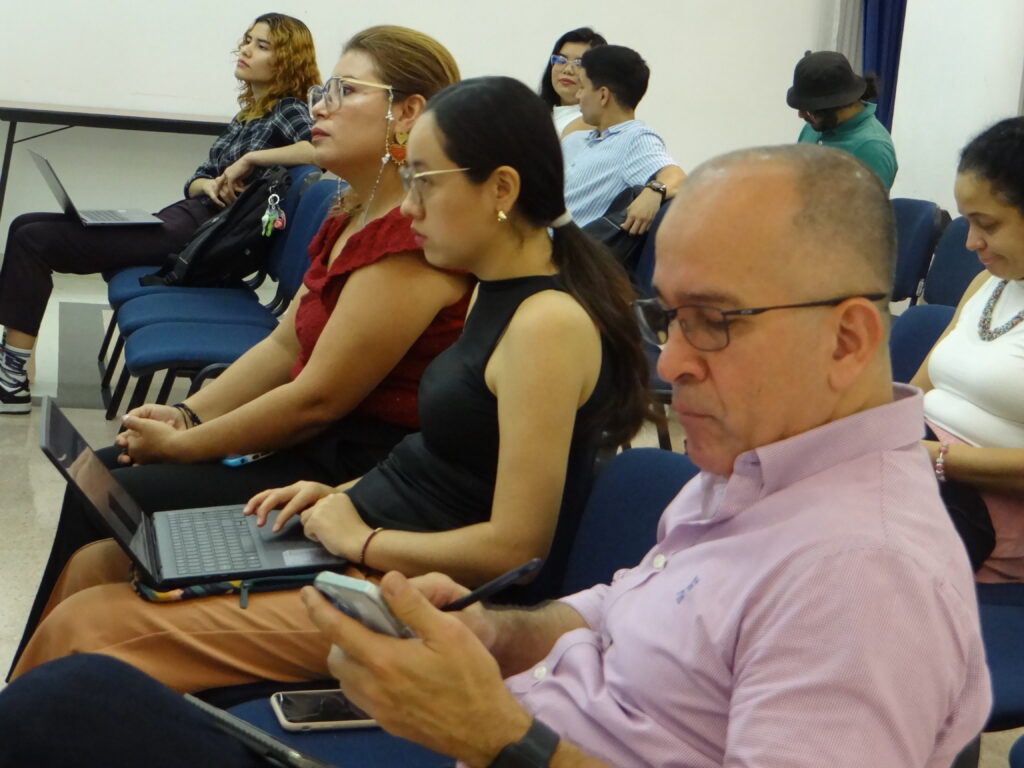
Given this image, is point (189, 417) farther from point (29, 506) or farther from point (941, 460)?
point (941, 460)

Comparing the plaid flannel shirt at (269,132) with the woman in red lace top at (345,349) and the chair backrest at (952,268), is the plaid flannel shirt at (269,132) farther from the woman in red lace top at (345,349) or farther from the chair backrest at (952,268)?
the chair backrest at (952,268)

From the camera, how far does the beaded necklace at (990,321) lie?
2055 millimetres

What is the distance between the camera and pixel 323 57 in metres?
6.21

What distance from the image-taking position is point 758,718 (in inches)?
36.4

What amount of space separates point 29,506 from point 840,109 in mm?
3220

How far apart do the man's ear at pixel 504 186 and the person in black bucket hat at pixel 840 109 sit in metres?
3.08

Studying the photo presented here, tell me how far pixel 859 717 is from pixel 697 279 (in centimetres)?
41

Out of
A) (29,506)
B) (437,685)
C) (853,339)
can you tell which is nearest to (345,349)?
(437,685)

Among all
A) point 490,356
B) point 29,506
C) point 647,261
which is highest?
point 490,356

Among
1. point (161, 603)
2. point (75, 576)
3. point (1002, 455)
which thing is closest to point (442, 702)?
point (161, 603)

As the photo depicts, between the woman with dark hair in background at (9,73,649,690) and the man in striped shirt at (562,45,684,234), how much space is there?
2.45 metres

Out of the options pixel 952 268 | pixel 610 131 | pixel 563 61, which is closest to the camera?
pixel 952 268

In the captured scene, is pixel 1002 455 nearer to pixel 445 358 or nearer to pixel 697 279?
pixel 445 358

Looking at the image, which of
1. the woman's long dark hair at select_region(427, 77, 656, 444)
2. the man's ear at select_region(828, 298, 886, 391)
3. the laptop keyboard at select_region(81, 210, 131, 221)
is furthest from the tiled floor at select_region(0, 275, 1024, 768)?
the man's ear at select_region(828, 298, 886, 391)
